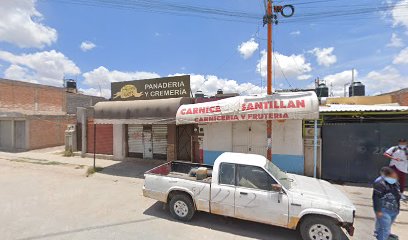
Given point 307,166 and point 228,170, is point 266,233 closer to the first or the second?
point 228,170

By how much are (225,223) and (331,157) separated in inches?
232

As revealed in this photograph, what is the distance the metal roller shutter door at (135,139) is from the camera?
13.4 meters

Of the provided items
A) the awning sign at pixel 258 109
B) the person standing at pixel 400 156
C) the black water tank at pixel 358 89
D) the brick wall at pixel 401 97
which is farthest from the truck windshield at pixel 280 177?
the black water tank at pixel 358 89

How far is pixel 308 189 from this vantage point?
203 inches

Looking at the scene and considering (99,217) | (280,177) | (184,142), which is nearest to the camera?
(280,177)

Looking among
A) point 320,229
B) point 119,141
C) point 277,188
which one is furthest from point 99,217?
point 119,141

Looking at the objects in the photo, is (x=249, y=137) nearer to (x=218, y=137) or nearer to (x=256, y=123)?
(x=256, y=123)

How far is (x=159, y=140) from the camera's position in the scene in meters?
13.0

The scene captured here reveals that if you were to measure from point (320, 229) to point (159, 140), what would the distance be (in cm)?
970

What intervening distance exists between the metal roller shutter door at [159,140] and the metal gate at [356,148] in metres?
7.82

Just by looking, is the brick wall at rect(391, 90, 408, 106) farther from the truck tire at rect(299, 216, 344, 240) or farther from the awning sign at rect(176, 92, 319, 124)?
the truck tire at rect(299, 216, 344, 240)

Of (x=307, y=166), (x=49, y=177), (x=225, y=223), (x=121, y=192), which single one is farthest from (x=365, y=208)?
(x=49, y=177)

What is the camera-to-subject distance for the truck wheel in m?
5.71

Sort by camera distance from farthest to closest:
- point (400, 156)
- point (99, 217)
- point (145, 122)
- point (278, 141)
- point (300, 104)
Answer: point (145, 122) → point (278, 141) → point (300, 104) → point (400, 156) → point (99, 217)
